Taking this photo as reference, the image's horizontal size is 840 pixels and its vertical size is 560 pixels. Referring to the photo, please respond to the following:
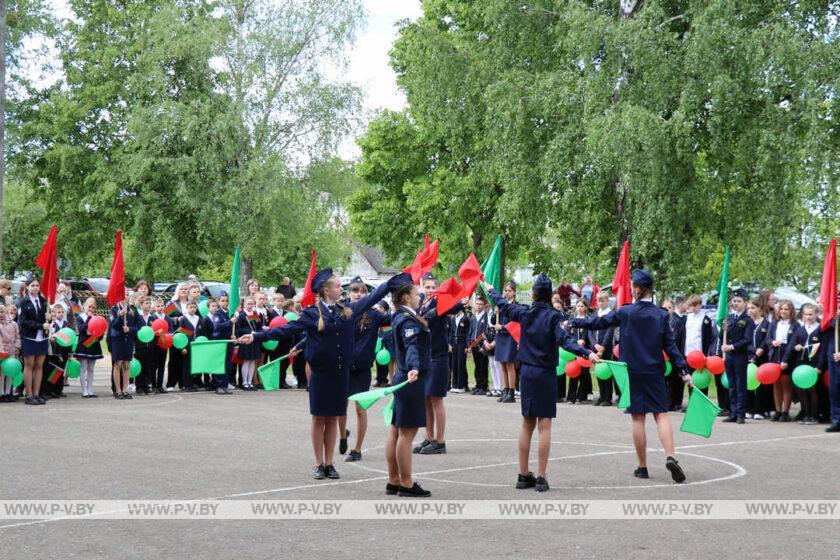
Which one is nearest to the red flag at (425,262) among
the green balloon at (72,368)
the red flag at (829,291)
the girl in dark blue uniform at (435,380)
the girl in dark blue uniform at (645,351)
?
the girl in dark blue uniform at (435,380)

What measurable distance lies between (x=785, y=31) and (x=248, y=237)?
23.1 metres

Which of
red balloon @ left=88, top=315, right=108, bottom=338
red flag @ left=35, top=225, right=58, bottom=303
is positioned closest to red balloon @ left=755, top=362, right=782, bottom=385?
red balloon @ left=88, top=315, right=108, bottom=338

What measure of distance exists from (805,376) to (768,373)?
0.64m

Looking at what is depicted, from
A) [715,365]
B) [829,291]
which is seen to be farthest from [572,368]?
[829,291]

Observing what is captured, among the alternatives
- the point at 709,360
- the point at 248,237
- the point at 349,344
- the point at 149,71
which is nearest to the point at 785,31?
the point at 709,360

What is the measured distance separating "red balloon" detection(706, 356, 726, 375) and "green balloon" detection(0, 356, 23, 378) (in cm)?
1143

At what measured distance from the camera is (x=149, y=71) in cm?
3928

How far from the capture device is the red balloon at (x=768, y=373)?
15.7 metres

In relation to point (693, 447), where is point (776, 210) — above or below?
above

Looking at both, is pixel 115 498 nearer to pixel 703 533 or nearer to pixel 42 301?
pixel 703 533

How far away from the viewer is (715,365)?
1656 cm

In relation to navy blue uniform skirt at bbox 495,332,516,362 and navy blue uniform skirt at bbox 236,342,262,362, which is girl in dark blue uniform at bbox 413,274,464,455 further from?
navy blue uniform skirt at bbox 236,342,262,362

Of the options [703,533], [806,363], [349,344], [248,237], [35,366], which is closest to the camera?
[703,533]

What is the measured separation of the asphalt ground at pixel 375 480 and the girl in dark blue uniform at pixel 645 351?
0.66 meters
